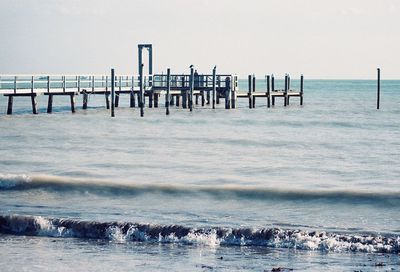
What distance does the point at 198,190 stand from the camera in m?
19.9

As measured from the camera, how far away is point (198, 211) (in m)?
17.4

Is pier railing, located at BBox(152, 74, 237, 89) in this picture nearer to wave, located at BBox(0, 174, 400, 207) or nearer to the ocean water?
the ocean water

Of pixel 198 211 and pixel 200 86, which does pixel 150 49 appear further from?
pixel 198 211

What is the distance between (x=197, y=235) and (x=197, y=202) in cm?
424

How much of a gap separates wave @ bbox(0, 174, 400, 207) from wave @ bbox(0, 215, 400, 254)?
441 cm

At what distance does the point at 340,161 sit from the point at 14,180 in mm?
10587

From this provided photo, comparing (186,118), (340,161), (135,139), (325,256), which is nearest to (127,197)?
(325,256)

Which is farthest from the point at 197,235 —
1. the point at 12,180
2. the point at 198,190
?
the point at 12,180

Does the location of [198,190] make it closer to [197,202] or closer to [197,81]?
[197,202]

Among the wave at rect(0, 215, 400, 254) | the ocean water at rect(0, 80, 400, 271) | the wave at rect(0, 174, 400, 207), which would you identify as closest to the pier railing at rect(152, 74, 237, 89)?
the ocean water at rect(0, 80, 400, 271)

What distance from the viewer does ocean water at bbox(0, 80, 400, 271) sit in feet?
43.1

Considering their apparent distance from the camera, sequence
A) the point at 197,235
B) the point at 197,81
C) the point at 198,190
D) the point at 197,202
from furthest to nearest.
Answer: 1. the point at 197,81
2. the point at 198,190
3. the point at 197,202
4. the point at 197,235

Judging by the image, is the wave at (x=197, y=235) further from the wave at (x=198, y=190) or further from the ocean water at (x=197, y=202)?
the wave at (x=198, y=190)

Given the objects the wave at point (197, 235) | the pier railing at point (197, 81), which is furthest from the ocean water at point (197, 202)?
the pier railing at point (197, 81)
